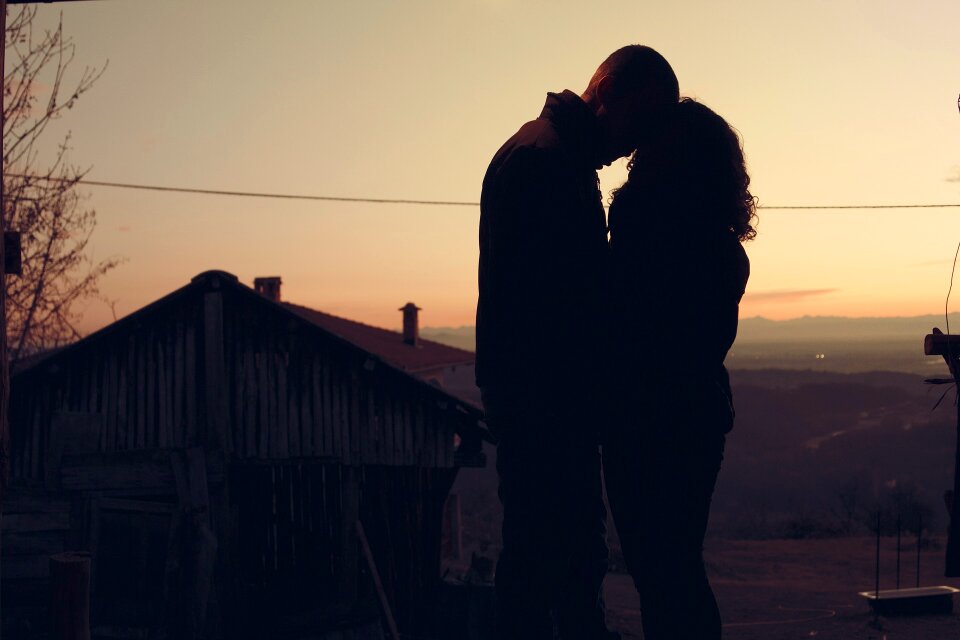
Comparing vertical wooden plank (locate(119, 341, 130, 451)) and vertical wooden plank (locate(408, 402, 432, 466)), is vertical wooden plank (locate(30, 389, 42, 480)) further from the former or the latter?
vertical wooden plank (locate(408, 402, 432, 466))

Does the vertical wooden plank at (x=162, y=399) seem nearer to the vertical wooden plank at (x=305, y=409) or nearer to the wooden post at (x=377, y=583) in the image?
the vertical wooden plank at (x=305, y=409)

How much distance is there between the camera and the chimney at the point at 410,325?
95.9 feet

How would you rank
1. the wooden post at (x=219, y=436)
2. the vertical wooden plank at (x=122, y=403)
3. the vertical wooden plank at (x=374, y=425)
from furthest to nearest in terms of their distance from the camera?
1. the vertical wooden plank at (x=374, y=425)
2. the vertical wooden plank at (x=122, y=403)
3. the wooden post at (x=219, y=436)

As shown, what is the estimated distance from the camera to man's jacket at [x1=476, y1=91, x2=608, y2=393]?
9.73 feet

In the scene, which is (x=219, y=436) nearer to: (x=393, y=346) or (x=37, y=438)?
(x=37, y=438)

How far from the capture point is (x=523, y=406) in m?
3.03

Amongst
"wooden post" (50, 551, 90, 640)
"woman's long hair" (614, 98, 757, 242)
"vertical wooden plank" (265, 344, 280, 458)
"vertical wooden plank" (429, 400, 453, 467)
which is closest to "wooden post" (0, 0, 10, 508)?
"wooden post" (50, 551, 90, 640)

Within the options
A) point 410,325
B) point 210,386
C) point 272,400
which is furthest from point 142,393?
point 410,325

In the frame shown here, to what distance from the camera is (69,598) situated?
5.07 metres

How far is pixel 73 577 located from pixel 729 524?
43918 mm

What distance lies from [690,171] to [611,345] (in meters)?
0.64

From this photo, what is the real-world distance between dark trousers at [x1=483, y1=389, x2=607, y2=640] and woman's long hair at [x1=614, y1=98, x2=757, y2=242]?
0.74m

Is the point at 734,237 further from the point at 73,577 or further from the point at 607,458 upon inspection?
the point at 73,577

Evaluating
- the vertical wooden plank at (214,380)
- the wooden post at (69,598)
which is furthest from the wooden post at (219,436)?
the wooden post at (69,598)
